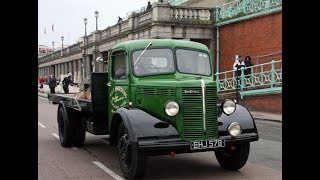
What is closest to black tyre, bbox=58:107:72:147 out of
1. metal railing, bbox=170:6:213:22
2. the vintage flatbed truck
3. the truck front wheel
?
the truck front wheel

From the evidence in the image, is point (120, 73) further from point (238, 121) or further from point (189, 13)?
point (189, 13)

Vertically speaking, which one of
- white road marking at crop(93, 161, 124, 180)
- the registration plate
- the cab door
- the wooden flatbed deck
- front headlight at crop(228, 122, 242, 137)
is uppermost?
the cab door

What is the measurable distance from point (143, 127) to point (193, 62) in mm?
1949

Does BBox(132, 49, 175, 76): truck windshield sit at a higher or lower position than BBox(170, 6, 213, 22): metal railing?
lower

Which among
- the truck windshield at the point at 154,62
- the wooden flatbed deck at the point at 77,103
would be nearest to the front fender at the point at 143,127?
the truck windshield at the point at 154,62

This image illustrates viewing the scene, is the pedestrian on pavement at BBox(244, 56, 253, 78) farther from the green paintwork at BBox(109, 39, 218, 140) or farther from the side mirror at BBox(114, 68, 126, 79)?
the green paintwork at BBox(109, 39, 218, 140)

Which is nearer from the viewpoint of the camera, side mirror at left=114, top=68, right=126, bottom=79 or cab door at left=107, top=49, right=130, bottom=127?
cab door at left=107, top=49, right=130, bottom=127

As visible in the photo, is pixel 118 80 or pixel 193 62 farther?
pixel 118 80

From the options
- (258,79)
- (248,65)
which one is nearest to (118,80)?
(258,79)

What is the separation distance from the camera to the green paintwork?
23.2 ft

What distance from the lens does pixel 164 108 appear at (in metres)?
7.14

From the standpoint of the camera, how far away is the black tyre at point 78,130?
10536 millimetres
